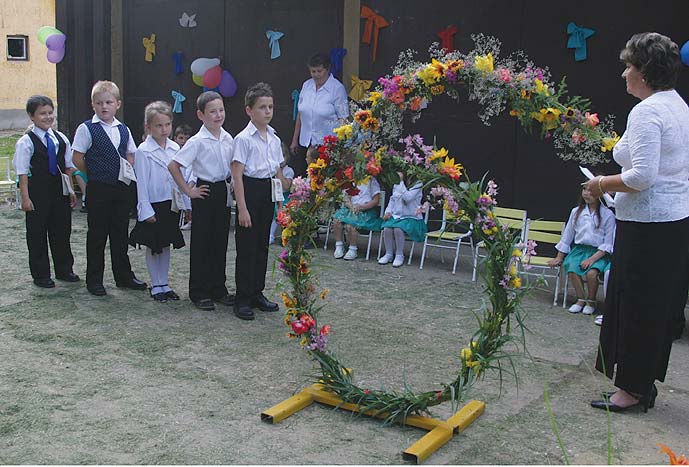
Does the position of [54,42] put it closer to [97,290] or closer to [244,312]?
[97,290]

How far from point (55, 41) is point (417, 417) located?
8742mm

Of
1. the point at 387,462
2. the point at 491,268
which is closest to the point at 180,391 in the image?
the point at 387,462

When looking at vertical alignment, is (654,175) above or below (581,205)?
above

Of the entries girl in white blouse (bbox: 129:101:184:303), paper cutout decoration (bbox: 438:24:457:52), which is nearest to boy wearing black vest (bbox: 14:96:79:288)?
girl in white blouse (bbox: 129:101:184:303)

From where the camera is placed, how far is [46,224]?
7402mm

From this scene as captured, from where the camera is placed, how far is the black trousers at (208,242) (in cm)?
676

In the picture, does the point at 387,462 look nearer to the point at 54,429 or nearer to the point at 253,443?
the point at 253,443

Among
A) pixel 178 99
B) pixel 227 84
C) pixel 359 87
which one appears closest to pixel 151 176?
pixel 359 87

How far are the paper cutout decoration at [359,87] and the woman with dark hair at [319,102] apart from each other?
0.55ft

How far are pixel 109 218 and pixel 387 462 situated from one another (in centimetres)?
399

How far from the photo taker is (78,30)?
12.0 m

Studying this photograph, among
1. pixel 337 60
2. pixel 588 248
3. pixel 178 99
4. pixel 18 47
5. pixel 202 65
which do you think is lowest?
pixel 588 248

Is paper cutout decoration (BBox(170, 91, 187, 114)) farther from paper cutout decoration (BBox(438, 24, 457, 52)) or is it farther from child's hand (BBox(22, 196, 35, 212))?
child's hand (BBox(22, 196, 35, 212))

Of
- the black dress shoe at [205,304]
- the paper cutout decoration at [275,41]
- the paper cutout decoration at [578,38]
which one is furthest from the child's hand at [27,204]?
the paper cutout decoration at [578,38]
